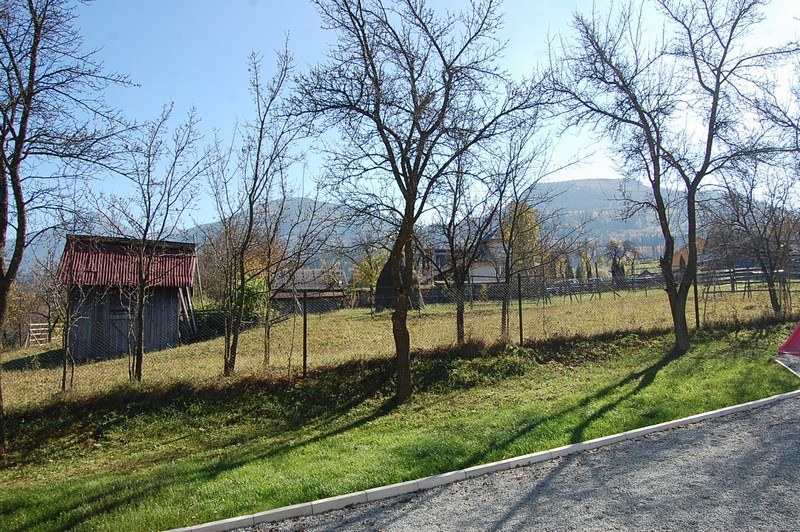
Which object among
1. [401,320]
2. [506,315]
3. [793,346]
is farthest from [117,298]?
[793,346]

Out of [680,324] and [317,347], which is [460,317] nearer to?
[317,347]

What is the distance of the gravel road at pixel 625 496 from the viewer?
179 inches

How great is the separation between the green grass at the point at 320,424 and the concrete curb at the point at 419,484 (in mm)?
222

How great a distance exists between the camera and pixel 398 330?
10.1 m

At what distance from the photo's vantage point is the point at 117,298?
19.0 metres

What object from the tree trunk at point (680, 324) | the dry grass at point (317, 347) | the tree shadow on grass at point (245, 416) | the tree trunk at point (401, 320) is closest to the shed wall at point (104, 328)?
the dry grass at point (317, 347)

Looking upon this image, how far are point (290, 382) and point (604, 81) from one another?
10.6 m

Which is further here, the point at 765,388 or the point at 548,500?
the point at 765,388

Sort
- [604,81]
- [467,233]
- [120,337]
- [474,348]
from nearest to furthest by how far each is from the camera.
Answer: [474,348] < [604,81] < [467,233] < [120,337]

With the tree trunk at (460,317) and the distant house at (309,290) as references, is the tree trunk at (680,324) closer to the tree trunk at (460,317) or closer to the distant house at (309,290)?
the tree trunk at (460,317)

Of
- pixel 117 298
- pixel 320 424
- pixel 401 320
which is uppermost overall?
pixel 117 298

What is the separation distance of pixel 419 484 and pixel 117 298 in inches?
667

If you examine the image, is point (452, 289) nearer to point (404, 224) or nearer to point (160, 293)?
point (404, 224)

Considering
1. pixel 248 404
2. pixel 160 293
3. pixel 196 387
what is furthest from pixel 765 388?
pixel 160 293
